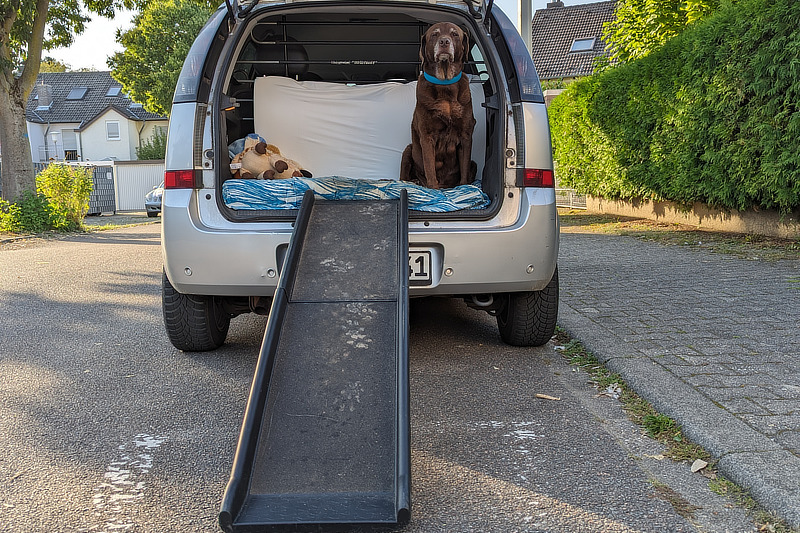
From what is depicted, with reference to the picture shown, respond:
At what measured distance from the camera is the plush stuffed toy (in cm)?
504

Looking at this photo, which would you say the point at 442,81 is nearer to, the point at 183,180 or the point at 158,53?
the point at 183,180

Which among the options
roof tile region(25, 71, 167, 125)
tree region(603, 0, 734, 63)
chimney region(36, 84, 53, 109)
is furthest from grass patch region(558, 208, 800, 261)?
chimney region(36, 84, 53, 109)

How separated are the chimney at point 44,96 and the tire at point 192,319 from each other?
62935mm

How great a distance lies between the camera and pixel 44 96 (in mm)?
60406

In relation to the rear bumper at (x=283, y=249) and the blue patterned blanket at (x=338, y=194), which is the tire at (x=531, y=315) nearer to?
the rear bumper at (x=283, y=249)

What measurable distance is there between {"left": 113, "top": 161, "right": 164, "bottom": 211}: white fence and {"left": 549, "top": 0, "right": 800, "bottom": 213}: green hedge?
2568 centimetres

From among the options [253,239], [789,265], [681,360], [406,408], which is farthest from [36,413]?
[789,265]

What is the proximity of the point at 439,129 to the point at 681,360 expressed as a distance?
207 cm

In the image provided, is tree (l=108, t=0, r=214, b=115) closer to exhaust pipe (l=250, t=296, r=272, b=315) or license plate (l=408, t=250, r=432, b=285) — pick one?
exhaust pipe (l=250, t=296, r=272, b=315)

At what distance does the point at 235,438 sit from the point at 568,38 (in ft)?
131

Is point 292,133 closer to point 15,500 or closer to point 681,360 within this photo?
point 681,360

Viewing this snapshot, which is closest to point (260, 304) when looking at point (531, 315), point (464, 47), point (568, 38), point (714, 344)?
point (531, 315)

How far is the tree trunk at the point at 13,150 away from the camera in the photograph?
15.8 metres

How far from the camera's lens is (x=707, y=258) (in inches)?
333
